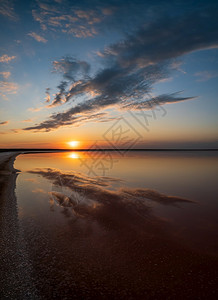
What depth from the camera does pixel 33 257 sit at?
16.2 ft

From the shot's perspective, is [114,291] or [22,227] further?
[22,227]

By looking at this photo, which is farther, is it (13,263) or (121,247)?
(121,247)

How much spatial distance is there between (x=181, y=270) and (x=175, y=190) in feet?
33.0

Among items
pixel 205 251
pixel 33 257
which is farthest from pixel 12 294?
pixel 205 251

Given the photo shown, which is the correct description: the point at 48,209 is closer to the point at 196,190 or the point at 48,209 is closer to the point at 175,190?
the point at 175,190

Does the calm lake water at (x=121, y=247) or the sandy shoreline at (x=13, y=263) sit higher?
the sandy shoreline at (x=13, y=263)

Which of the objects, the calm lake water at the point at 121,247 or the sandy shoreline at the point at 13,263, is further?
the calm lake water at the point at 121,247

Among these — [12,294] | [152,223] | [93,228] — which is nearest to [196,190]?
[152,223]

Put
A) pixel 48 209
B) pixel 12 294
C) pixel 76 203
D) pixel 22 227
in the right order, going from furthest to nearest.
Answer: pixel 76 203 → pixel 48 209 → pixel 22 227 → pixel 12 294

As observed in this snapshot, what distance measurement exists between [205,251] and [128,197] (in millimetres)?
6397

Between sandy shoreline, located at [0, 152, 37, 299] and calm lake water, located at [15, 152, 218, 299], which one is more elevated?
sandy shoreline, located at [0, 152, 37, 299]

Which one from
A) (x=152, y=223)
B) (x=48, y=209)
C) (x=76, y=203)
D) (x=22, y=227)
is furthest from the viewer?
(x=76, y=203)

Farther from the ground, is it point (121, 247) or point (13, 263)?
point (13, 263)

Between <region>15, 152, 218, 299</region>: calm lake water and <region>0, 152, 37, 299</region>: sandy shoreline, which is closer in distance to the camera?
<region>0, 152, 37, 299</region>: sandy shoreline
